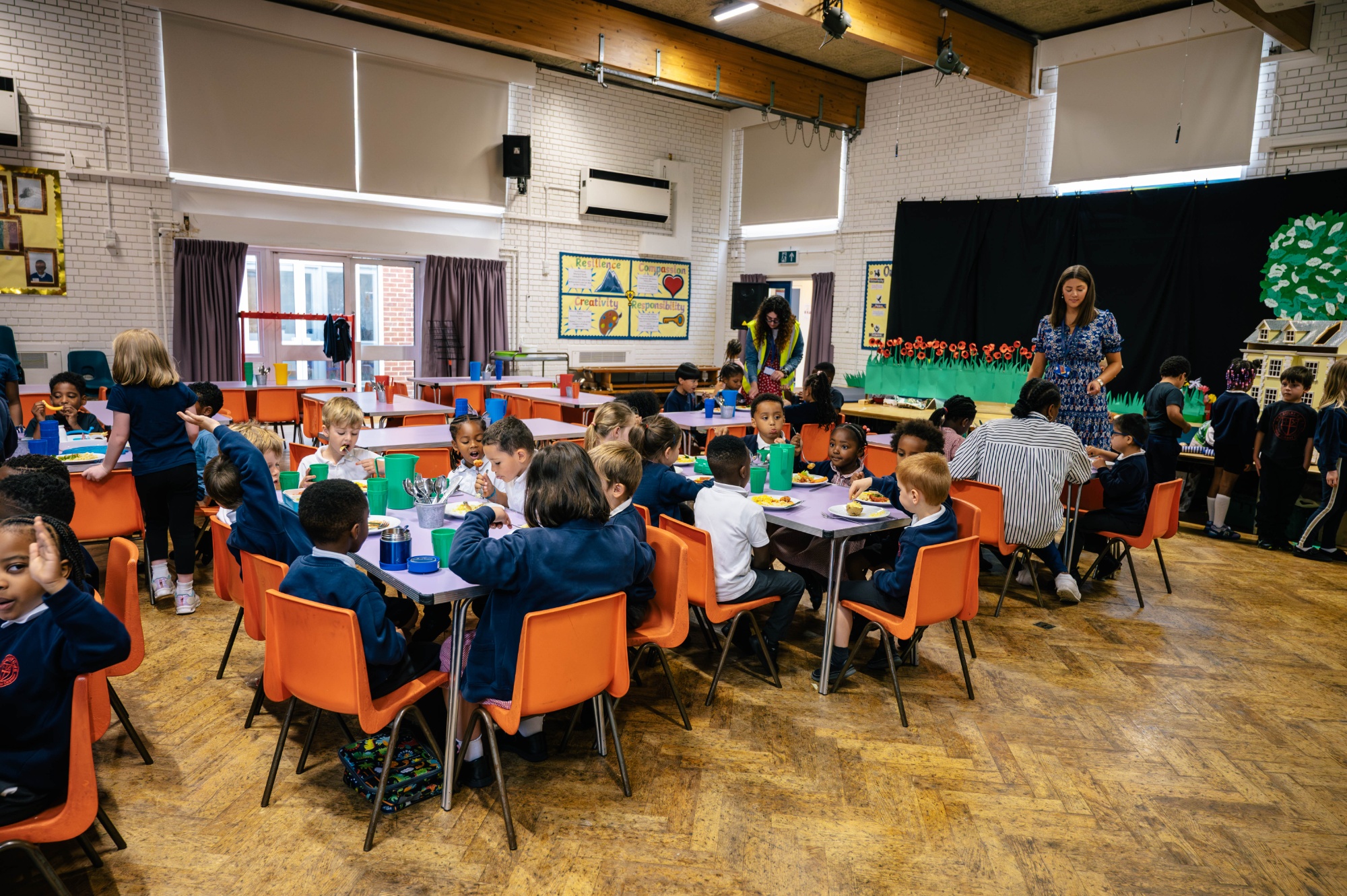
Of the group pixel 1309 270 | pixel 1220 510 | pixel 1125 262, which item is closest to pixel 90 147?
pixel 1125 262

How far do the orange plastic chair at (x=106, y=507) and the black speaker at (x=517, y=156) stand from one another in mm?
7515

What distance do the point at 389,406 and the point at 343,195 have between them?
4646 mm

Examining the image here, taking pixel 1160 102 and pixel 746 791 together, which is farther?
pixel 1160 102

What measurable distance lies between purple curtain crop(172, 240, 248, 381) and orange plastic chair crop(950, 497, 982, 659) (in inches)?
330

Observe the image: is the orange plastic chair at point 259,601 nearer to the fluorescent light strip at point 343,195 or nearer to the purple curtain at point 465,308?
the fluorescent light strip at point 343,195

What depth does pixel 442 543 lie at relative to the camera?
2748mm

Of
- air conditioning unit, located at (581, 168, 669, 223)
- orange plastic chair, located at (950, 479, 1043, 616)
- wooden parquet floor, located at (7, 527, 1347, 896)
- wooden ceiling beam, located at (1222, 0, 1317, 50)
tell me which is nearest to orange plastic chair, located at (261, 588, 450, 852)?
wooden parquet floor, located at (7, 527, 1347, 896)

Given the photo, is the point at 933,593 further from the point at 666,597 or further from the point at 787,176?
the point at 787,176

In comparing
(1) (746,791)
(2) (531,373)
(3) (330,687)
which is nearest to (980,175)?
(2) (531,373)

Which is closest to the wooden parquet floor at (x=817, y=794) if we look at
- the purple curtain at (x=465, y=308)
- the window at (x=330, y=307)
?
the window at (x=330, y=307)

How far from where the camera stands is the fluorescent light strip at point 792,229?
12.0m

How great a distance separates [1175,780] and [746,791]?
163 cm

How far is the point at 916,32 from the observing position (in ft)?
26.7

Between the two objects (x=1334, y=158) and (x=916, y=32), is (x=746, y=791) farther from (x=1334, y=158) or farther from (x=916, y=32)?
(x=1334, y=158)
